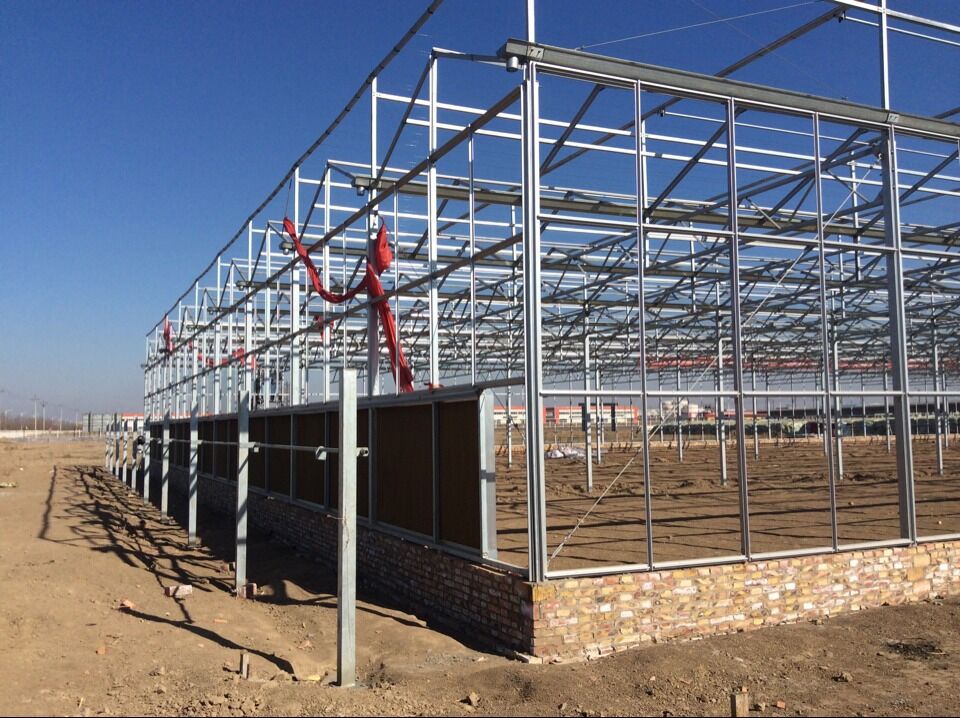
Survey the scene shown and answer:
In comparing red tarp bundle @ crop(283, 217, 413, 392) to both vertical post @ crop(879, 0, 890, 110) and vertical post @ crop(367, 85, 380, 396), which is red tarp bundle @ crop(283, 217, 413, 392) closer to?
vertical post @ crop(367, 85, 380, 396)

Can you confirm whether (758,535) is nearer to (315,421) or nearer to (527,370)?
(527,370)

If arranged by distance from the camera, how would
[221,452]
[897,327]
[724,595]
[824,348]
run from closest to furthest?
[724,595], [824,348], [897,327], [221,452]

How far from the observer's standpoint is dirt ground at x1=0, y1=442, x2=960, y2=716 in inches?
246

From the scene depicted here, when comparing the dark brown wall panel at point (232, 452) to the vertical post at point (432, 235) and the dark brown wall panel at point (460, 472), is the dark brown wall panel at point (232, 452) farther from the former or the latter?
Result: the dark brown wall panel at point (460, 472)

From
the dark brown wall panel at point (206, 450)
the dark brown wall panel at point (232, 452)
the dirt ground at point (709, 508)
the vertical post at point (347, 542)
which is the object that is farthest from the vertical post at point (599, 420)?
the dark brown wall panel at point (206, 450)

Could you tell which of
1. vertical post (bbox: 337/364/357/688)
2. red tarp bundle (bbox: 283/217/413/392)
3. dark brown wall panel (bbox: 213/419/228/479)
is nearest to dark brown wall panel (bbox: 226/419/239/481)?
dark brown wall panel (bbox: 213/419/228/479)

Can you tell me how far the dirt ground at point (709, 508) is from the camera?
11.2 m

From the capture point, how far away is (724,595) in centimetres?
818

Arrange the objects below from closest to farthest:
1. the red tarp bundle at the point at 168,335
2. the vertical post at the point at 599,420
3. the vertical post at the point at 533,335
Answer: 1. the vertical post at the point at 533,335
2. the vertical post at the point at 599,420
3. the red tarp bundle at the point at 168,335

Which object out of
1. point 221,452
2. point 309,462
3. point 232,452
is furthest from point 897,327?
point 221,452

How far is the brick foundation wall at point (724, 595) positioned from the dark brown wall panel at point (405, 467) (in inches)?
97.8

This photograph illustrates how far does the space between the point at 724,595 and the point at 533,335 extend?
3.29m

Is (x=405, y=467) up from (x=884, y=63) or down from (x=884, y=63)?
down

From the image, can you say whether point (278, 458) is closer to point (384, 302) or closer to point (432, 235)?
point (384, 302)
